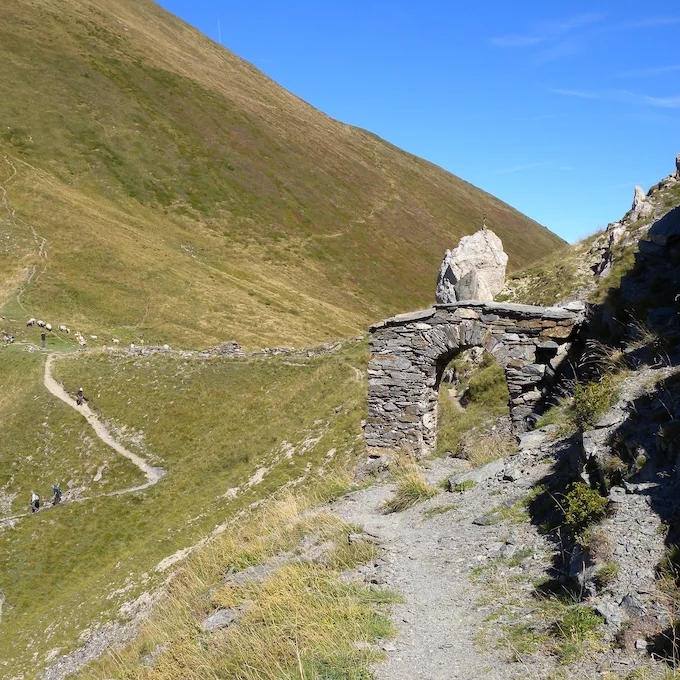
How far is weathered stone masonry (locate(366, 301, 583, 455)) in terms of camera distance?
16.0 m

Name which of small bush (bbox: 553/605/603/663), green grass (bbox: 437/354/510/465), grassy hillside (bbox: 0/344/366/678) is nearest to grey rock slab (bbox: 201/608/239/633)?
small bush (bbox: 553/605/603/663)

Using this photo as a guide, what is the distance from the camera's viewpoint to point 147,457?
1228 inches

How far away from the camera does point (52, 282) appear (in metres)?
57.0

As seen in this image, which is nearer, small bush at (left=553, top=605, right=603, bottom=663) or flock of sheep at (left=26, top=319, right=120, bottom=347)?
small bush at (left=553, top=605, right=603, bottom=663)

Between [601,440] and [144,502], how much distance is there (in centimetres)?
2249

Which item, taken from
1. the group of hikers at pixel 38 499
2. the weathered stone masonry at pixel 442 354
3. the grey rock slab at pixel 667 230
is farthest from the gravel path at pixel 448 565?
the group of hikers at pixel 38 499

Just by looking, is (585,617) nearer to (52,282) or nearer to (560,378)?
(560,378)

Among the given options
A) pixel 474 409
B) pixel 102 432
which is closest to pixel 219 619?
pixel 474 409

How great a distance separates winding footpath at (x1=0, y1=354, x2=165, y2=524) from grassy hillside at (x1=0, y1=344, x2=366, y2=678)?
0.38 meters

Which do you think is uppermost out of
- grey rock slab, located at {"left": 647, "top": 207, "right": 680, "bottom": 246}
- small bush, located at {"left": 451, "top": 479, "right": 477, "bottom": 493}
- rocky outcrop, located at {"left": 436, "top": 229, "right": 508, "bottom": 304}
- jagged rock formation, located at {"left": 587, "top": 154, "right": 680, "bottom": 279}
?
jagged rock formation, located at {"left": 587, "top": 154, "right": 680, "bottom": 279}

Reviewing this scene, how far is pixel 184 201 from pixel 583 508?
81349 millimetres

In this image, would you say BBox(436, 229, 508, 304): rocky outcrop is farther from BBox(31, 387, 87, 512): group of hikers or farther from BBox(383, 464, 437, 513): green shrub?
BBox(383, 464, 437, 513): green shrub

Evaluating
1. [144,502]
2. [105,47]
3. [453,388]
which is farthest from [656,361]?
[105,47]

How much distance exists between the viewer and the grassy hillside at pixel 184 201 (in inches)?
2391
